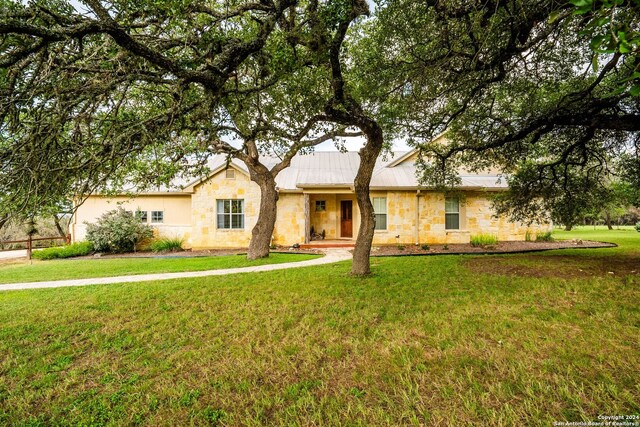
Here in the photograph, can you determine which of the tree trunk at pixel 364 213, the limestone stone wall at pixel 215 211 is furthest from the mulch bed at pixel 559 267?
→ the limestone stone wall at pixel 215 211

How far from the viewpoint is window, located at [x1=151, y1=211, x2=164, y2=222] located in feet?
52.6

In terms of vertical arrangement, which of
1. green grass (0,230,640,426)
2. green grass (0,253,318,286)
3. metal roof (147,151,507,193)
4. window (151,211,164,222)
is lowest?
green grass (0,230,640,426)

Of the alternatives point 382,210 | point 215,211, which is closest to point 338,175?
point 382,210

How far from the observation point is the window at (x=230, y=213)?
15.2 m

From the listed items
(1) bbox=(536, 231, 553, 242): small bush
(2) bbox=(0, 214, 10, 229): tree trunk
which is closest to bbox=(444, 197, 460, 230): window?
(1) bbox=(536, 231, 553, 242): small bush

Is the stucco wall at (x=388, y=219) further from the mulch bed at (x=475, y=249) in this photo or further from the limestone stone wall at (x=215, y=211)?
the mulch bed at (x=475, y=249)

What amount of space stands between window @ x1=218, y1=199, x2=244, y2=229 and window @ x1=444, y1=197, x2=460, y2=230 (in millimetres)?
10776

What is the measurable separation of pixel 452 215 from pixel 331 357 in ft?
44.8

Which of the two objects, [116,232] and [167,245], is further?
[167,245]

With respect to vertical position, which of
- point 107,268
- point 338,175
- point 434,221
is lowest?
point 107,268

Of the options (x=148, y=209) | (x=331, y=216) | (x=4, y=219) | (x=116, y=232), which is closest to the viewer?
(x=4, y=219)

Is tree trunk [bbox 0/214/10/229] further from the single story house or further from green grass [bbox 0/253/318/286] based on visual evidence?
the single story house

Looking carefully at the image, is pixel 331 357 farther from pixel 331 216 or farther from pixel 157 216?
pixel 157 216

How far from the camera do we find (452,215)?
1527 cm
